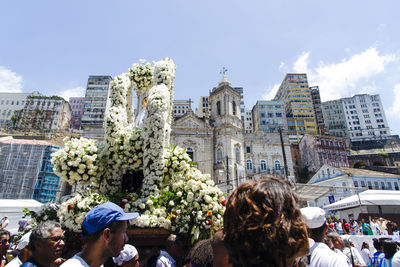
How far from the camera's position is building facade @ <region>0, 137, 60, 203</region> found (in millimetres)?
31500

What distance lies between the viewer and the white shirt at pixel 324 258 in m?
2.48

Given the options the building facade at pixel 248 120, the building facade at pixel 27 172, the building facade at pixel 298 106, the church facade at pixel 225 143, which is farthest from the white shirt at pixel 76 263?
the building facade at pixel 248 120

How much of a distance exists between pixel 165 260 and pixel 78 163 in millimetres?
2368

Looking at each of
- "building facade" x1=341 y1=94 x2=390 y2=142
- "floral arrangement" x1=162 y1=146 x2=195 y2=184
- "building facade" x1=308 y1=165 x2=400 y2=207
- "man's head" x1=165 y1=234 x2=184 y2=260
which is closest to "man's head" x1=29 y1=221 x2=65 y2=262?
"man's head" x1=165 y1=234 x2=184 y2=260

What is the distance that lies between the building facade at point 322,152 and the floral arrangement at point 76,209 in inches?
A: 1769

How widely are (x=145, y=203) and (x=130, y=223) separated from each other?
16.2 inches

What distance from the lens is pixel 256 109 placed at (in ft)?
219

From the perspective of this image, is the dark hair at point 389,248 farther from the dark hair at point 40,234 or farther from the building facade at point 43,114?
the building facade at point 43,114

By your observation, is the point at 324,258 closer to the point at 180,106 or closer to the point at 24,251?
the point at 24,251

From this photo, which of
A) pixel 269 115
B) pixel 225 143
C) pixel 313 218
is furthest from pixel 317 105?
pixel 313 218

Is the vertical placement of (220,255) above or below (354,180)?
below

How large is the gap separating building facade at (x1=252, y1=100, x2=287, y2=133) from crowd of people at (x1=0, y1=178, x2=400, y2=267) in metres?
60.8

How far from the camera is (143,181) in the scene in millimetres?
4875

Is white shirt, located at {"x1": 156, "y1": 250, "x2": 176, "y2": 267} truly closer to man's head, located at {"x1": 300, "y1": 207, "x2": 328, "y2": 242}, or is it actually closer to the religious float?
the religious float
